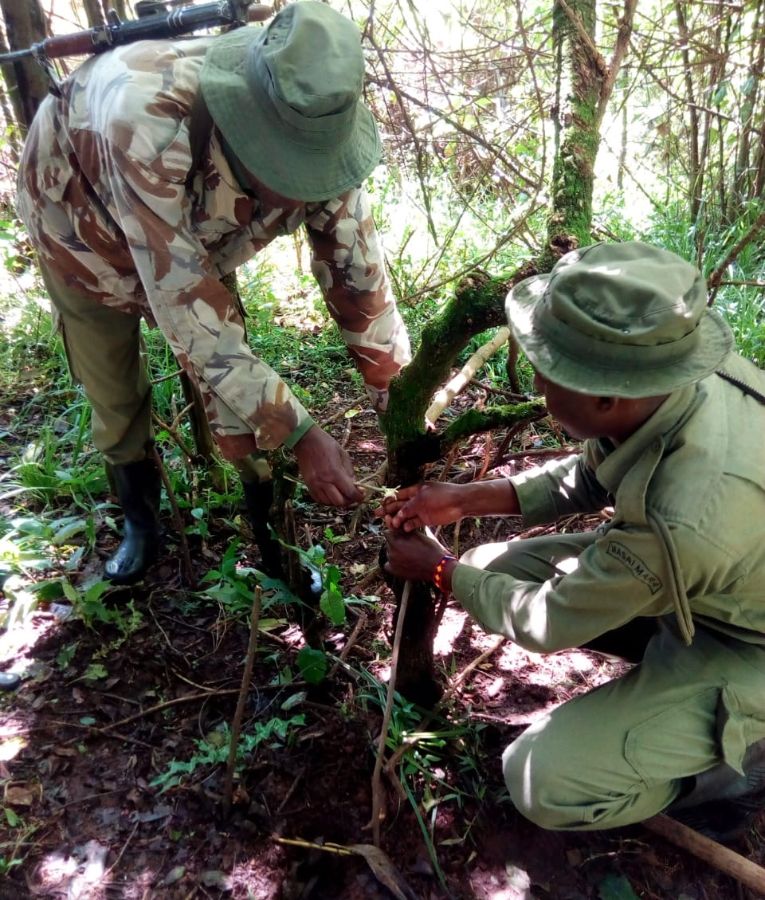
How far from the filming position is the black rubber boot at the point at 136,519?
252cm

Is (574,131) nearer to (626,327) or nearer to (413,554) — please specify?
(626,327)

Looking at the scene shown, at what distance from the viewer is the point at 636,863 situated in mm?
1811

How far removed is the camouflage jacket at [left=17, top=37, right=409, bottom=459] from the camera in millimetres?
1655

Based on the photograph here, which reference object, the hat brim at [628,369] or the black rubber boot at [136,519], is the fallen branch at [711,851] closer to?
the hat brim at [628,369]

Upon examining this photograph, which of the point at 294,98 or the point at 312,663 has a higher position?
the point at 294,98

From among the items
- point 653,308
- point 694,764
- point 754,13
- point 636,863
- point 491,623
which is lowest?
point 636,863

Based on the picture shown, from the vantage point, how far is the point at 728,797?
1.81 meters

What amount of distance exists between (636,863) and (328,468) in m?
1.37

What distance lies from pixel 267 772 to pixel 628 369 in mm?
1500

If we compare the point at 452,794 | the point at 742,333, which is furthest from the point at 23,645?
the point at 742,333

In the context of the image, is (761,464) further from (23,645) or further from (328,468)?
(23,645)

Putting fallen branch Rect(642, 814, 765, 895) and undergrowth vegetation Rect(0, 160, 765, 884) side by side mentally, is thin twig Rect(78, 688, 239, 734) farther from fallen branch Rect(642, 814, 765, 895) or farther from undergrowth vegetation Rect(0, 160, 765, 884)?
fallen branch Rect(642, 814, 765, 895)

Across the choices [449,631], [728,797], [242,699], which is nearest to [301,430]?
[242,699]

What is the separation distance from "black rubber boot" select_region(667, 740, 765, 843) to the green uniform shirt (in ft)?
1.44
